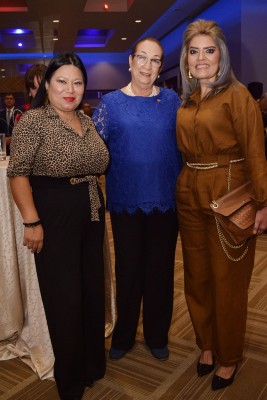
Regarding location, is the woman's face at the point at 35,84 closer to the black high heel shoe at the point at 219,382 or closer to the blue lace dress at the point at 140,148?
the blue lace dress at the point at 140,148

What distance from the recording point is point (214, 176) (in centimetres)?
186

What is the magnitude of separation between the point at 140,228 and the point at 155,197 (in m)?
0.19

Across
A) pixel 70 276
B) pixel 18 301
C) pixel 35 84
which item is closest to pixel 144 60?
pixel 70 276

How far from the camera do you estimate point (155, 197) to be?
2029 mm

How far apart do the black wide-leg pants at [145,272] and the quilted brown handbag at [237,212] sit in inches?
14.2

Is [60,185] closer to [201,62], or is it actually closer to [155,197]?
[155,197]

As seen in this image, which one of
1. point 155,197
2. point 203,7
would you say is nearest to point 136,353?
point 155,197

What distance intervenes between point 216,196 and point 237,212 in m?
0.12

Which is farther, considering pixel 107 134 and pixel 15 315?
pixel 15 315

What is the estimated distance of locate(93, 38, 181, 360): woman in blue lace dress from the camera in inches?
78.3

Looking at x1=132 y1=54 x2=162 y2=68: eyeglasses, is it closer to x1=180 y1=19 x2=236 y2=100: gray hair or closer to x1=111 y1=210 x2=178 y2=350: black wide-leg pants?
x1=180 y1=19 x2=236 y2=100: gray hair

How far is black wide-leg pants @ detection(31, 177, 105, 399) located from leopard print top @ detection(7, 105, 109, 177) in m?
0.07

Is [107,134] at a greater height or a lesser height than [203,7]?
lesser

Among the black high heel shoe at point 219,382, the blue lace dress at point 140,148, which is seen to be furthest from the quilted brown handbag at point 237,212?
the black high heel shoe at point 219,382
